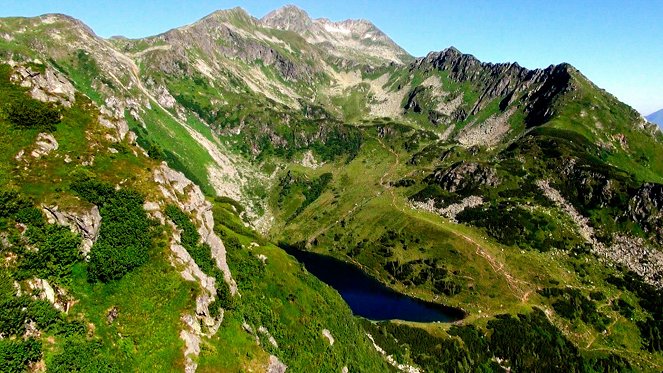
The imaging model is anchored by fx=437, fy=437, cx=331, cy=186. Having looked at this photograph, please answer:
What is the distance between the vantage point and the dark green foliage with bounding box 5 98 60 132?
68.9 metres

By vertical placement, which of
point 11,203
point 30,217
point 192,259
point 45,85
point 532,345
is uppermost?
point 45,85

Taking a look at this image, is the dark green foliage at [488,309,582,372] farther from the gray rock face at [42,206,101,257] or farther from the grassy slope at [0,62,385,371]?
the gray rock face at [42,206,101,257]

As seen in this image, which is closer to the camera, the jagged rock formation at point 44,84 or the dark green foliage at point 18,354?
the dark green foliage at point 18,354

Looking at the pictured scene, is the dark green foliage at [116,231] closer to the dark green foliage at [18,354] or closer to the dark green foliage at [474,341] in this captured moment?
the dark green foliage at [18,354]

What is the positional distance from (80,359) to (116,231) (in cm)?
1907

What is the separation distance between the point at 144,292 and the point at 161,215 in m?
14.7

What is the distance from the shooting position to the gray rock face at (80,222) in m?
55.9

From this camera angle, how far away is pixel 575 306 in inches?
7215

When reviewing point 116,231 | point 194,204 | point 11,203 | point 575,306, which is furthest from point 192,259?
point 575,306

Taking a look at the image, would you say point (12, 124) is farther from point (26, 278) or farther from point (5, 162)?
point (26, 278)

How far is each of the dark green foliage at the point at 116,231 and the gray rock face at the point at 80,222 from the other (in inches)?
39.7

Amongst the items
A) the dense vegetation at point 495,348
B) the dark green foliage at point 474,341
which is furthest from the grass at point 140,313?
the dark green foliage at point 474,341

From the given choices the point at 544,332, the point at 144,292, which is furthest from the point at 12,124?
the point at 544,332

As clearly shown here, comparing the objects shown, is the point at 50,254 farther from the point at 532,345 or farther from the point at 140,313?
the point at 532,345
